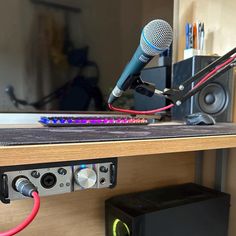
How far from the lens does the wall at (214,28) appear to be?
3.26 feet

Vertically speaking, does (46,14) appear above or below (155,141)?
above

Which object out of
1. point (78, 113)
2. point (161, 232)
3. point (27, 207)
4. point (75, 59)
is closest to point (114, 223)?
point (161, 232)

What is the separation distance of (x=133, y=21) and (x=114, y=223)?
0.77m

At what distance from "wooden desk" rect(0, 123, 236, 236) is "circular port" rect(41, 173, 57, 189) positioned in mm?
91

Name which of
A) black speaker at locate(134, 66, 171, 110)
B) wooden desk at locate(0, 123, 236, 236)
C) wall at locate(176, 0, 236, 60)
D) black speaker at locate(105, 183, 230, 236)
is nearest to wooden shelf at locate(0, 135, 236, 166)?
wooden desk at locate(0, 123, 236, 236)

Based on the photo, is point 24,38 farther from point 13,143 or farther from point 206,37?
point 206,37

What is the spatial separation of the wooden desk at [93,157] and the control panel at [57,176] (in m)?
0.07

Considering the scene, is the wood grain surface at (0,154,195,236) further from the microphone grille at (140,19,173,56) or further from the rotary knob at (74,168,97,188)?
the microphone grille at (140,19,173,56)

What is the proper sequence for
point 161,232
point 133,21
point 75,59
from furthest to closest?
Result: 1. point 133,21
2. point 75,59
3. point 161,232

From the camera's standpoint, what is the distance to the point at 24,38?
2.63 ft

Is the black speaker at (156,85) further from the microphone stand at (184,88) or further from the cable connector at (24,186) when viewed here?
the cable connector at (24,186)

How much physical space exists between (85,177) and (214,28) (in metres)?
0.89

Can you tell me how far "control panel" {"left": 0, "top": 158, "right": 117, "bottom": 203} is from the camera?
17.2 inches

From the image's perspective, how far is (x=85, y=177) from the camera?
0.48 metres
